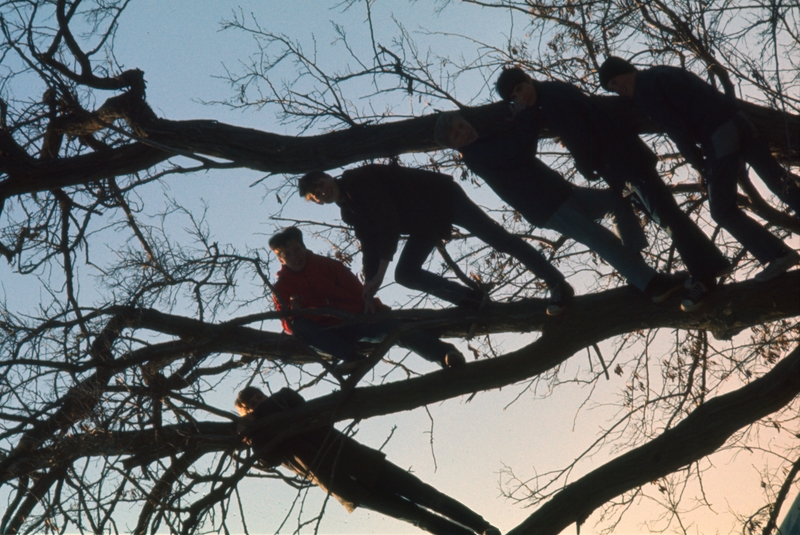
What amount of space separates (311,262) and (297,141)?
105 cm

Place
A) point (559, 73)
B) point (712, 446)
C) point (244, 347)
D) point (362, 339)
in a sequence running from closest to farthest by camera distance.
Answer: point (712, 446) < point (244, 347) < point (362, 339) < point (559, 73)

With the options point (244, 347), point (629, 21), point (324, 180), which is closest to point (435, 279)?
point (324, 180)

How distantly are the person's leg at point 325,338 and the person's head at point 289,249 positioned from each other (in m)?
0.39

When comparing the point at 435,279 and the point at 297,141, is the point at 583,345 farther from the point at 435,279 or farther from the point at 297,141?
the point at 297,141

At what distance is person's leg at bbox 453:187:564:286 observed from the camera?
4.62 meters

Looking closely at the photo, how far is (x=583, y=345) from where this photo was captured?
461cm

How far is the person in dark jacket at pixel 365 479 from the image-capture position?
4.65 metres

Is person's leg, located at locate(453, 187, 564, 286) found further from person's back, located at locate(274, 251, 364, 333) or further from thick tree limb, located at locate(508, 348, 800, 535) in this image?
thick tree limb, located at locate(508, 348, 800, 535)

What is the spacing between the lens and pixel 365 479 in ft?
15.9

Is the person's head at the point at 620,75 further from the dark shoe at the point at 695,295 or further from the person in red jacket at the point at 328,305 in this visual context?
the person in red jacket at the point at 328,305

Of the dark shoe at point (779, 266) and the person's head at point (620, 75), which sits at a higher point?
the person's head at point (620, 75)

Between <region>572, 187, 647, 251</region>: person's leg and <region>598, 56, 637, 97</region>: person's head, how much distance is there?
63 cm

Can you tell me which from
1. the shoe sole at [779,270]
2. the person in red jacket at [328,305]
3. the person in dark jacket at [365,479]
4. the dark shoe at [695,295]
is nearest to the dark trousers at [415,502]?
A: the person in dark jacket at [365,479]

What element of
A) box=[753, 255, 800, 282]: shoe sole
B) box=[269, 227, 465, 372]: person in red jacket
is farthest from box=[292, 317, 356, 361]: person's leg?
box=[753, 255, 800, 282]: shoe sole
